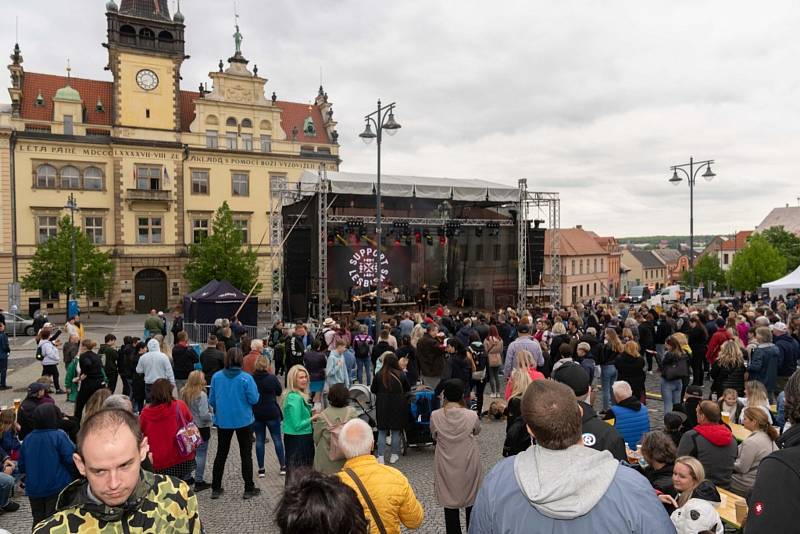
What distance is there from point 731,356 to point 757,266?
54.9 meters

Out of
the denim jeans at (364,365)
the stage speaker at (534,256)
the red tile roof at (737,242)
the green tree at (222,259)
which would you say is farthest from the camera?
the red tile roof at (737,242)

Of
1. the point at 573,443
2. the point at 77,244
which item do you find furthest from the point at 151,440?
the point at 77,244

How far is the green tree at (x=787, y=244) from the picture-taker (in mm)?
60000

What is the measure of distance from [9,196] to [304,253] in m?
21.1

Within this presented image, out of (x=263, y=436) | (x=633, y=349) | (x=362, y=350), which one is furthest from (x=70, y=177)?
(x=633, y=349)

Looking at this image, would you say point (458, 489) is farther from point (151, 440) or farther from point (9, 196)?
point (9, 196)

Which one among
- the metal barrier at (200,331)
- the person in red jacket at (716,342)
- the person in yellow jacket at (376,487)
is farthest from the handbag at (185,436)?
the metal barrier at (200,331)

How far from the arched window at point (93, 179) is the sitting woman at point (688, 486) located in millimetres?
36682

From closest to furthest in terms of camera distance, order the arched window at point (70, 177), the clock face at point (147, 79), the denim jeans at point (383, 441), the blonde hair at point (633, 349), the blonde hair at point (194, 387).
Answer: the blonde hair at point (194, 387)
the denim jeans at point (383, 441)
the blonde hair at point (633, 349)
the arched window at point (70, 177)
the clock face at point (147, 79)

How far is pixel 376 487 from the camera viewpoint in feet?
10.2

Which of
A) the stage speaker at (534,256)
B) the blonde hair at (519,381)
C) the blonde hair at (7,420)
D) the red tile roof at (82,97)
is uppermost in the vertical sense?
the red tile roof at (82,97)

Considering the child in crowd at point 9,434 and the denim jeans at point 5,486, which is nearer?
the denim jeans at point 5,486

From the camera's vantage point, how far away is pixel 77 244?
3083cm

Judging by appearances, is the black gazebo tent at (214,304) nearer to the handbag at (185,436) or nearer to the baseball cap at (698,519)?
the handbag at (185,436)
